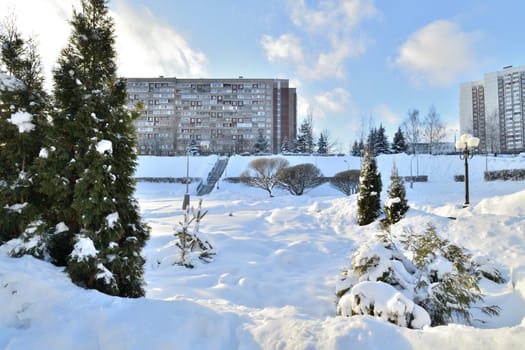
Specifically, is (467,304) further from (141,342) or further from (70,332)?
(70,332)

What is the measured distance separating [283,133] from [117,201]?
6966 centimetres

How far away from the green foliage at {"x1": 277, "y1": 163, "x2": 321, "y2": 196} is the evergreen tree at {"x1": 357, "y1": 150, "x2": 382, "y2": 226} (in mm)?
14190

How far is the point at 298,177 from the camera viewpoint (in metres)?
26.8

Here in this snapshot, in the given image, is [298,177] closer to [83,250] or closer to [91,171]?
[91,171]

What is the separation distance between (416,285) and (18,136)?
595cm

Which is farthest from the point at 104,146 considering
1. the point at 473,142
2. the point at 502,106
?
the point at 502,106

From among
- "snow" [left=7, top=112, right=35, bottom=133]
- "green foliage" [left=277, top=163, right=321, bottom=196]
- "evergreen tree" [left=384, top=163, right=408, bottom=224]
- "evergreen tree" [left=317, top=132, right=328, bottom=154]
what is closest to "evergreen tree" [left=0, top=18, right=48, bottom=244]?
"snow" [left=7, top=112, right=35, bottom=133]

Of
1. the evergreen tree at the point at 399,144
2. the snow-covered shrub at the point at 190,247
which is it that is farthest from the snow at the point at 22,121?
the evergreen tree at the point at 399,144

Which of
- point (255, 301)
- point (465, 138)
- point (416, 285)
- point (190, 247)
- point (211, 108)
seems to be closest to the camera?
point (416, 285)

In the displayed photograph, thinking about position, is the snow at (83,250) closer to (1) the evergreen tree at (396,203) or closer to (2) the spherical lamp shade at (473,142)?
(1) the evergreen tree at (396,203)

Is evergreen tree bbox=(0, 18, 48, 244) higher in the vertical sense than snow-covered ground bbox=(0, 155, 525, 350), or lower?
higher

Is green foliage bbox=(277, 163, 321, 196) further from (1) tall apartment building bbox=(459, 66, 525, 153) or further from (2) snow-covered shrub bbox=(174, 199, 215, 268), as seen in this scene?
(1) tall apartment building bbox=(459, 66, 525, 153)

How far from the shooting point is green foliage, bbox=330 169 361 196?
990 inches

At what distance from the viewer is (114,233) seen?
3.37m
